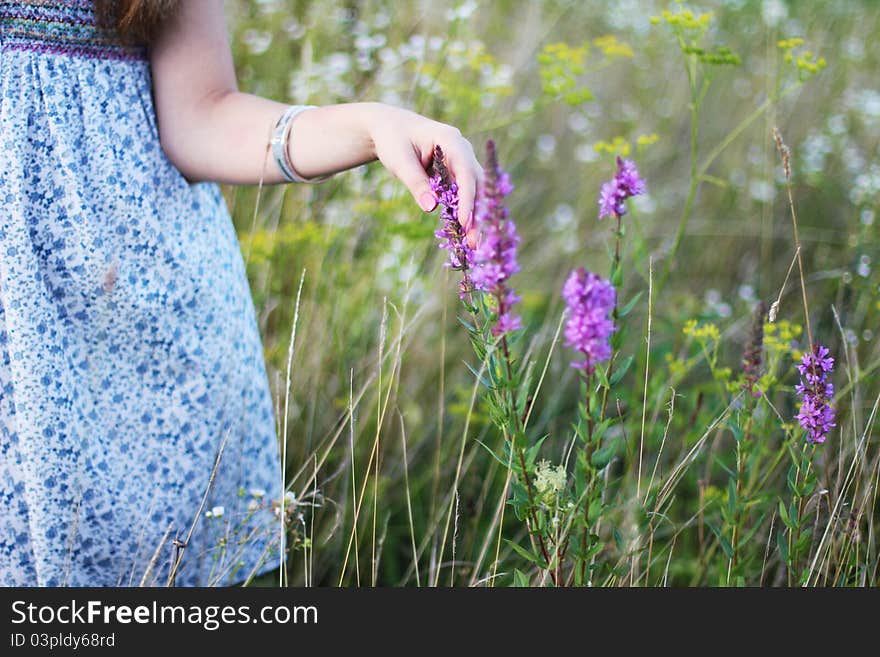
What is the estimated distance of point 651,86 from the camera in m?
3.59

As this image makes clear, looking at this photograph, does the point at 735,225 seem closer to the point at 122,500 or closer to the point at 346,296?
the point at 346,296

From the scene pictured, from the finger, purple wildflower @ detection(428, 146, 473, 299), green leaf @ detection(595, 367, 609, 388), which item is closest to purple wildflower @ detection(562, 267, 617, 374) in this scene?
green leaf @ detection(595, 367, 609, 388)

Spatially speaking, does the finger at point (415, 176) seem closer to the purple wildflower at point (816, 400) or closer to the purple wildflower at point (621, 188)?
the purple wildflower at point (621, 188)

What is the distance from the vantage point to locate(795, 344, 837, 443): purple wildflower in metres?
1.11

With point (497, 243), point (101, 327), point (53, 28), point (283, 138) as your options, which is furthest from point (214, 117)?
point (497, 243)

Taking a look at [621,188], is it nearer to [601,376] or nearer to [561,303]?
[601,376]

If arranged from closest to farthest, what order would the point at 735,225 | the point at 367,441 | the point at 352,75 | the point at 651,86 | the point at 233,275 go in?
the point at 233,275 < the point at 367,441 < the point at 352,75 < the point at 735,225 < the point at 651,86

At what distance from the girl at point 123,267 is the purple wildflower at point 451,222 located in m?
0.15

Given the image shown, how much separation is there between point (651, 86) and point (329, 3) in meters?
1.53

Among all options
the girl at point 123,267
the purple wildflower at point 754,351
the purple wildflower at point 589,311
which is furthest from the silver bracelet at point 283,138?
the purple wildflower at point 754,351

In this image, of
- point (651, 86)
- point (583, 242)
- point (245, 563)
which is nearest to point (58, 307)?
point (245, 563)

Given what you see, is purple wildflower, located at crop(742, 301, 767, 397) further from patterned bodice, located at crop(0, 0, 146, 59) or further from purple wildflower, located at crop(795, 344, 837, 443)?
patterned bodice, located at crop(0, 0, 146, 59)

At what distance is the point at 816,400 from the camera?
1117mm

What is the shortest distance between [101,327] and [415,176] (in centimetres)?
59
